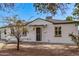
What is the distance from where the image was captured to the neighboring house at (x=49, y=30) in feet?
22.1

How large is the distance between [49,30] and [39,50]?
35cm

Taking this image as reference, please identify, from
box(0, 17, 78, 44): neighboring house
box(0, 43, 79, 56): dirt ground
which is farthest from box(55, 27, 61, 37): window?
box(0, 43, 79, 56): dirt ground

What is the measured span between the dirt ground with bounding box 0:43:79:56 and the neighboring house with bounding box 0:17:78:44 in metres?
0.09

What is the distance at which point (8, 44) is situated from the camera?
22.3 ft

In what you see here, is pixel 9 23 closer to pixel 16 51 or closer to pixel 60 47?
pixel 16 51

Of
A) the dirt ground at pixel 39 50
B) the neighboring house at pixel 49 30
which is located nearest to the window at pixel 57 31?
the neighboring house at pixel 49 30

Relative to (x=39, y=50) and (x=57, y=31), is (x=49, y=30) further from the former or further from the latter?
(x=39, y=50)

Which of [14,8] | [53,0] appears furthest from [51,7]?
[14,8]

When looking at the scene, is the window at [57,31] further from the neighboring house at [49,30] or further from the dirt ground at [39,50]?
the dirt ground at [39,50]

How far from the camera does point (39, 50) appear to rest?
6801 millimetres

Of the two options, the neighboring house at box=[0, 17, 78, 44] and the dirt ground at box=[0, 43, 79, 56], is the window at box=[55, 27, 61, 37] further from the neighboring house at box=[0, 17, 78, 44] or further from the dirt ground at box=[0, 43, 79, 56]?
the dirt ground at box=[0, 43, 79, 56]

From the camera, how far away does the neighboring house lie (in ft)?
22.1

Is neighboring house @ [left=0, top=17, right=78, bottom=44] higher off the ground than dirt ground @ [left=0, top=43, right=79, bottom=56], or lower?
higher

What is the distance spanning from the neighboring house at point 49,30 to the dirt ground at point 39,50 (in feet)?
0.29
